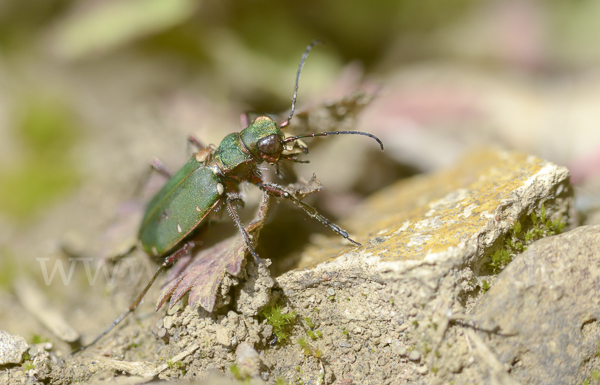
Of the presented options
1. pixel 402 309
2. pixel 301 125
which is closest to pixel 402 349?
pixel 402 309

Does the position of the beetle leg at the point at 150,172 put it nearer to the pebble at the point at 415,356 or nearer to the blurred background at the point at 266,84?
the blurred background at the point at 266,84

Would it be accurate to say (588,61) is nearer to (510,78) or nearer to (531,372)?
(510,78)

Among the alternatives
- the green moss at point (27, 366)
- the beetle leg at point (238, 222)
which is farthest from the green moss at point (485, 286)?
the green moss at point (27, 366)

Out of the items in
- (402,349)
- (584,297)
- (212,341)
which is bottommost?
(212,341)

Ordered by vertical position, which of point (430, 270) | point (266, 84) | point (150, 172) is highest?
point (266, 84)

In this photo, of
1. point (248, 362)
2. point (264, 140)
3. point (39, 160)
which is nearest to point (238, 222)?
point (264, 140)

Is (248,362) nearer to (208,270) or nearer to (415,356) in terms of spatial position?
(208,270)

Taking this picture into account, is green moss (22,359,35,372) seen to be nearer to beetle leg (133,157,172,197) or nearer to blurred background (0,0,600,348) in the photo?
beetle leg (133,157,172,197)
